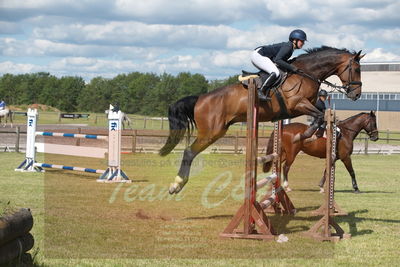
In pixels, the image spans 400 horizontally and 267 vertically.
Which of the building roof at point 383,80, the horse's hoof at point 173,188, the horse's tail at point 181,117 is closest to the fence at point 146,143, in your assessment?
the horse's tail at point 181,117

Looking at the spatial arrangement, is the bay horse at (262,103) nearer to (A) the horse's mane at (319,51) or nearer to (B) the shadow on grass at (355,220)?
(A) the horse's mane at (319,51)

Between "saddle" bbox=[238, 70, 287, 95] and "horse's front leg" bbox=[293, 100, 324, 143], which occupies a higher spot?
"saddle" bbox=[238, 70, 287, 95]

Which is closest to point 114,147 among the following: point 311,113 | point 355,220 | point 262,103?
point 262,103

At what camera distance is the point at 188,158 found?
7840mm

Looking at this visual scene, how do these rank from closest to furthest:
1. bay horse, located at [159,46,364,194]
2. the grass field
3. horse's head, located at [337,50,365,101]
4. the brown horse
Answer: the grass field < bay horse, located at [159,46,364,194] < horse's head, located at [337,50,365,101] < the brown horse

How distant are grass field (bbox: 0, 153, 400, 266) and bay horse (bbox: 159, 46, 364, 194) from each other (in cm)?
108

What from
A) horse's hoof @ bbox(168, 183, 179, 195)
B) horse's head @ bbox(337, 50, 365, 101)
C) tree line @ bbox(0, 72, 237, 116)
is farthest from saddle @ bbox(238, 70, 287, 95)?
tree line @ bbox(0, 72, 237, 116)

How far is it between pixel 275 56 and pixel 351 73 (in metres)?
1.21

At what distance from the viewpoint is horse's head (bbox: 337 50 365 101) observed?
8.07 m

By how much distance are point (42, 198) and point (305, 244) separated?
5.09m

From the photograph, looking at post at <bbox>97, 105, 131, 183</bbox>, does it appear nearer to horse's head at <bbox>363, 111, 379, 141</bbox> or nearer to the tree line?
horse's head at <bbox>363, 111, 379, 141</bbox>

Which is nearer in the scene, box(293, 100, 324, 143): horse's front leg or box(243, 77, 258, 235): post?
box(243, 77, 258, 235): post

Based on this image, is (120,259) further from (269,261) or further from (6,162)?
(6,162)

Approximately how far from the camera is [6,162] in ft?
55.3
